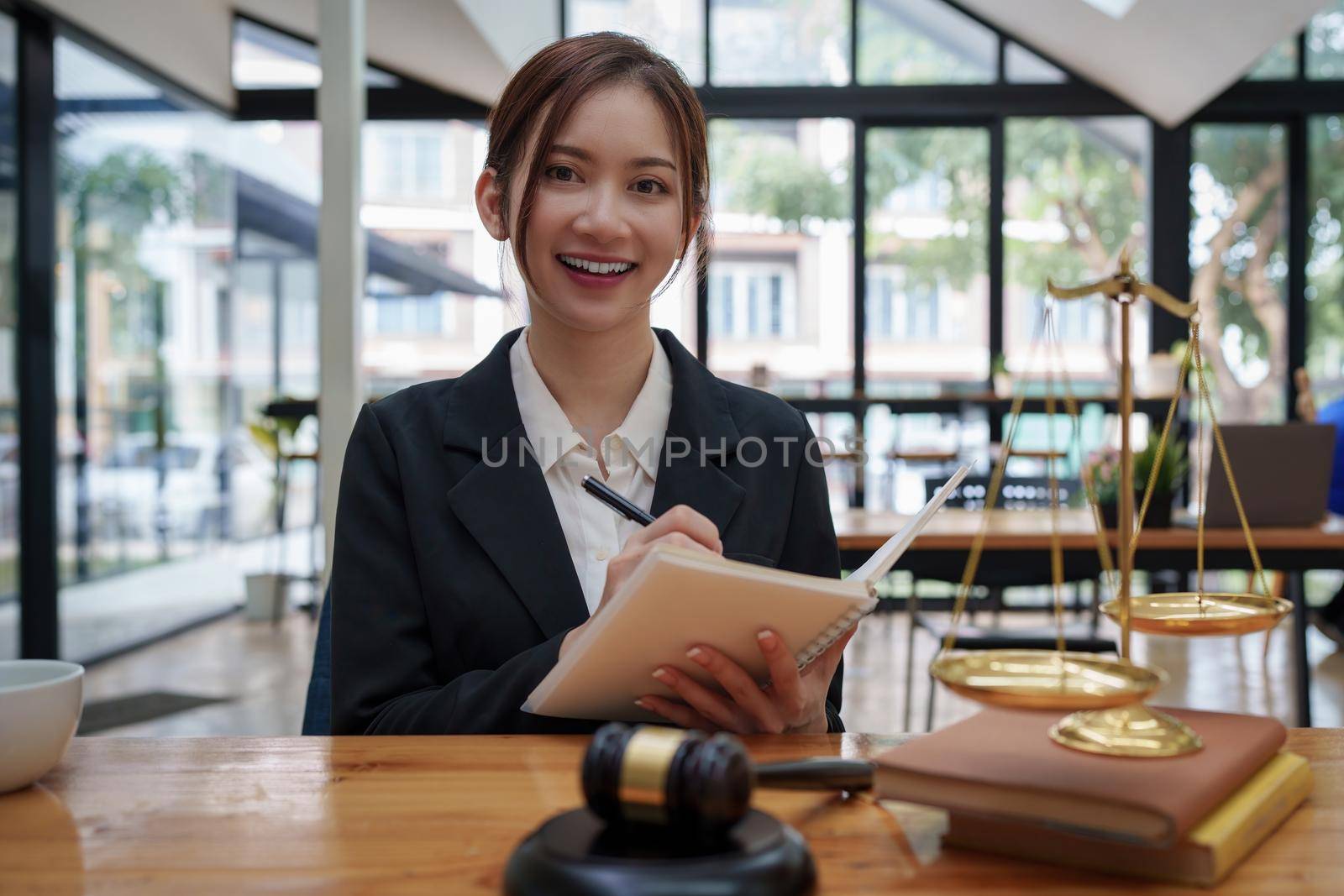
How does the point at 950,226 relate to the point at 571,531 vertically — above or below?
above

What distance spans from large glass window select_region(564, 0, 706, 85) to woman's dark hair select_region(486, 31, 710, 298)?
6.07 meters

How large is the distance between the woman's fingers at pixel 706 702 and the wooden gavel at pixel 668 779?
306 mm

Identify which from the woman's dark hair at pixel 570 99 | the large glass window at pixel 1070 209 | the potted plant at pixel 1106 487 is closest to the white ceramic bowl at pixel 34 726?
the woman's dark hair at pixel 570 99

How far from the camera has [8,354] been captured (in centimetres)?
444

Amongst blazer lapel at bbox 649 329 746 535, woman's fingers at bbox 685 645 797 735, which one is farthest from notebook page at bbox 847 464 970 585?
blazer lapel at bbox 649 329 746 535

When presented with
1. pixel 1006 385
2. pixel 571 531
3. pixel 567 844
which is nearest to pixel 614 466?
pixel 571 531

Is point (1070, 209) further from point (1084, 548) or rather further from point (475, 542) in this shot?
point (475, 542)

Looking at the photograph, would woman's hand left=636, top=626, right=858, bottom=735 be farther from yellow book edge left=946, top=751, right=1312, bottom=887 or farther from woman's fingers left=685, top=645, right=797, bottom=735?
yellow book edge left=946, top=751, right=1312, bottom=887

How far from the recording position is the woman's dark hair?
124 cm

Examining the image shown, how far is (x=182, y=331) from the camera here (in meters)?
5.55

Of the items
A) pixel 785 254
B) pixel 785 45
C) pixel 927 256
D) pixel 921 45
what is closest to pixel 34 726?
pixel 785 254

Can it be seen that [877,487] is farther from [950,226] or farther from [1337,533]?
[1337,533]

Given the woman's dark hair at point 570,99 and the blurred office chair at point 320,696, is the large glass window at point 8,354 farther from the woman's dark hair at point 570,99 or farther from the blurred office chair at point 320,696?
the woman's dark hair at point 570,99

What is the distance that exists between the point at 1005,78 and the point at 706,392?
6.21 meters
